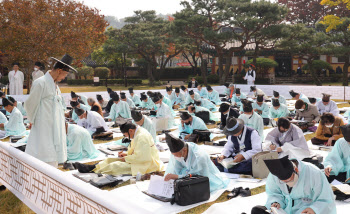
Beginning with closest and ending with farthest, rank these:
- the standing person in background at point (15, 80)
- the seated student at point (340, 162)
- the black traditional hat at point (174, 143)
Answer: the black traditional hat at point (174, 143)
the seated student at point (340, 162)
the standing person in background at point (15, 80)

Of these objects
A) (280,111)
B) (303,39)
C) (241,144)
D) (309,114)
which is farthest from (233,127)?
(303,39)

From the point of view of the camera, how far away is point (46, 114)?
16.3 ft

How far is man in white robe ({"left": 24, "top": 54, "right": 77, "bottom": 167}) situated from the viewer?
489cm

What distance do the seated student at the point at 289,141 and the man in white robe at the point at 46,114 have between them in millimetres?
3937

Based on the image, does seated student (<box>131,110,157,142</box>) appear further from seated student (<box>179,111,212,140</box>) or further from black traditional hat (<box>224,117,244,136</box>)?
black traditional hat (<box>224,117,244,136</box>)

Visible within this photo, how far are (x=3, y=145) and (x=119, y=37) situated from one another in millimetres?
24846

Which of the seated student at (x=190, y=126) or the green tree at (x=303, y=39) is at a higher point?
the green tree at (x=303, y=39)

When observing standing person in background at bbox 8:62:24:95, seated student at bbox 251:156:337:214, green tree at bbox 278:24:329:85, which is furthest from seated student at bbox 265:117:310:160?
green tree at bbox 278:24:329:85

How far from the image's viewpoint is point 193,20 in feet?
81.4

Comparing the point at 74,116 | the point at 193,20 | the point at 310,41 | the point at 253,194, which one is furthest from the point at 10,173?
the point at 310,41

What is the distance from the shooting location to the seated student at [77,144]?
24.5 ft

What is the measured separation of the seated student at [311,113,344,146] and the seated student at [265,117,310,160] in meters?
1.09

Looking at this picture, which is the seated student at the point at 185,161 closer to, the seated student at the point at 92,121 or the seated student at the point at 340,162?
the seated student at the point at 340,162

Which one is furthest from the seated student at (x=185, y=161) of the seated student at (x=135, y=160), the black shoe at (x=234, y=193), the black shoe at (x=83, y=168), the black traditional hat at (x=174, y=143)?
the black shoe at (x=83, y=168)
